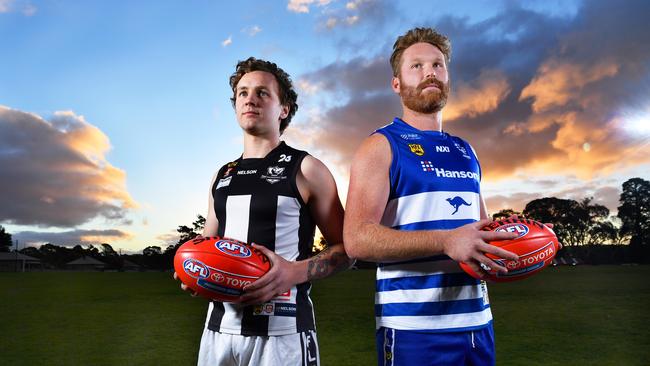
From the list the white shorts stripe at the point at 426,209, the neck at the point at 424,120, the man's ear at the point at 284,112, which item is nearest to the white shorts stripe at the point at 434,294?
the white shorts stripe at the point at 426,209

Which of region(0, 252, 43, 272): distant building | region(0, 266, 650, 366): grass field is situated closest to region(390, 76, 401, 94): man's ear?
region(0, 266, 650, 366): grass field

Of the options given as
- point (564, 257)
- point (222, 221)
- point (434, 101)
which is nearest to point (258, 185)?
point (222, 221)

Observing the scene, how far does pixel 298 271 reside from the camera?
3.44 metres

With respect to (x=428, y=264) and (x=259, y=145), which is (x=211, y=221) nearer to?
(x=259, y=145)

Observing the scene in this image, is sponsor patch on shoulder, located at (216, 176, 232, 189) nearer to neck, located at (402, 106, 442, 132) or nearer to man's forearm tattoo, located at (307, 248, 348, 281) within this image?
man's forearm tattoo, located at (307, 248, 348, 281)

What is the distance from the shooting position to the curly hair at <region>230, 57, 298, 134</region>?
4051mm

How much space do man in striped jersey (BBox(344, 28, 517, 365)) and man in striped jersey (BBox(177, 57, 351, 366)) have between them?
54 cm

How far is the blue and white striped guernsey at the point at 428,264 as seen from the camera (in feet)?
9.78

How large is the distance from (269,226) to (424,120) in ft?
3.76

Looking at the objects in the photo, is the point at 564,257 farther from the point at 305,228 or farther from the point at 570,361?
the point at 305,228

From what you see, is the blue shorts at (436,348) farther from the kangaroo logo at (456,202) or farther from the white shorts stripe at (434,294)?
the kangaroo logo at (456,202)

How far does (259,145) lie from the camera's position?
12.7 feet

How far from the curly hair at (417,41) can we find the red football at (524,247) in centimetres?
115

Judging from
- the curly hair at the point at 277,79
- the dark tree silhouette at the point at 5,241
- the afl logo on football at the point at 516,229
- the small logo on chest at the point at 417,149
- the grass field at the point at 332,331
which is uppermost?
the dark tree silhouette at the point at 5,241
